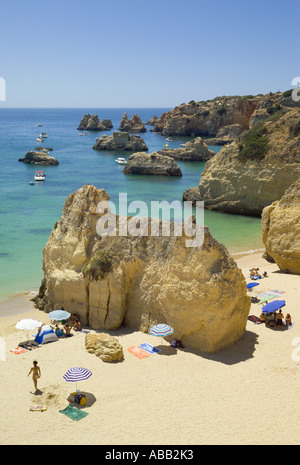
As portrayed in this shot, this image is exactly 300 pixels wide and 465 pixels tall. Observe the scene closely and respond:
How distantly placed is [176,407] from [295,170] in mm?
28145

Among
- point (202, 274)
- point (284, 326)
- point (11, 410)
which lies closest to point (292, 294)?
point (284, 326)

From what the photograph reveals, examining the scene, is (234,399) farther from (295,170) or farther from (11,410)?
(295,170)

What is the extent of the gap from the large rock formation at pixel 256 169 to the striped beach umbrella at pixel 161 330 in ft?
81.2

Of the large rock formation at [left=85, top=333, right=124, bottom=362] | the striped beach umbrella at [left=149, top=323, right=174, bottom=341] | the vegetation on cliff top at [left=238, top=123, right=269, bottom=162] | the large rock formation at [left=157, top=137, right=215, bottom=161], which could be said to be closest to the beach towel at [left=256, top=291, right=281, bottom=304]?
the striped beach umbrella at [left=149, top=323, right=174, bottom=341]

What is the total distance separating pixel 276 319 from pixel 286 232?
284 inches

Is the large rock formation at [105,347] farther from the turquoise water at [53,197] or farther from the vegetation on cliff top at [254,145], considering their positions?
the vegetation on cliff top at [254,145]

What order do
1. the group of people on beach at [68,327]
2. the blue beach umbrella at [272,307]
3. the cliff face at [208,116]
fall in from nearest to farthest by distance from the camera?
the group of people on beach at [68,327], the blue beach umbrella at [272,307], the cliff face at [208,116]

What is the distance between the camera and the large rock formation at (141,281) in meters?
14.4

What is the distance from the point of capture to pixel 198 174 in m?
62.6

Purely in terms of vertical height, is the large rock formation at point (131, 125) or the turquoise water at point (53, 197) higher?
the large rock formation at point (131, 125)

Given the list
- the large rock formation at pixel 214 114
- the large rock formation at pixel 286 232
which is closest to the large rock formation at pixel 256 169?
the large rock formation at pixel 286 232

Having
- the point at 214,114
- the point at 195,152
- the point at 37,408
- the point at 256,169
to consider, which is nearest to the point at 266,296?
the point at 37,408

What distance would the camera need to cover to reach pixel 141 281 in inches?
641

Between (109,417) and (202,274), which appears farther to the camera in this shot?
(202,274)
